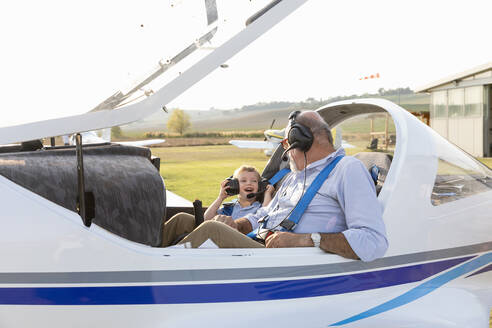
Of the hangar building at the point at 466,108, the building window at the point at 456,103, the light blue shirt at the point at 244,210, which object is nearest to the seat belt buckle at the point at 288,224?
the light blue shirt at the point at 244,210

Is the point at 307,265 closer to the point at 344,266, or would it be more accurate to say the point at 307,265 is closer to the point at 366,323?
the point at 344,266

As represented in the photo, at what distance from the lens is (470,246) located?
2.29 meters

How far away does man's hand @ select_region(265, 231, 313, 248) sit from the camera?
2049 mm

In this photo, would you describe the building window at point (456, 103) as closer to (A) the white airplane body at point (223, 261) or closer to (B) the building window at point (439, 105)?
(B) the building window at point (439, 105)

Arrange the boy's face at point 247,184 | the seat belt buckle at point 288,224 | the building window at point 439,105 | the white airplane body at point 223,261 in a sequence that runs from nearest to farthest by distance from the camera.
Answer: the white airplane body at point 223,261 < the seat belt buckle at point 288,224 < the boy's face at point 247,184 < the building window at point 439,105

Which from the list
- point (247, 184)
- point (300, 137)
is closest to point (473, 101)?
point (247, 184)

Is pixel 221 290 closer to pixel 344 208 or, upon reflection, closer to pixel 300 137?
pixel 344 208

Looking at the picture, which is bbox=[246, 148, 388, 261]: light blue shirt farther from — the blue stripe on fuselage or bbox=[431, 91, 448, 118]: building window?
bbox=[431, 91, 448, 118]: building window

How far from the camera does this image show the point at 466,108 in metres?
22.3

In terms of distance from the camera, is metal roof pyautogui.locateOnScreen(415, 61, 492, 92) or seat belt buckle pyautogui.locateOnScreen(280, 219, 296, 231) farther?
metal roof pyautogui.locateOnScreen(415, 61, 492, 92)

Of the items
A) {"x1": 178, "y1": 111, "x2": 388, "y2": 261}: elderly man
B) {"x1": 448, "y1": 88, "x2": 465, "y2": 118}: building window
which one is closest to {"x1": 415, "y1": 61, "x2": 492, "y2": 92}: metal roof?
{"x1": 448, "y1": 88, "x2": 465, "y2": 118}: building window

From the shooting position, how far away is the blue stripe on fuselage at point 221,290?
1.62 metres

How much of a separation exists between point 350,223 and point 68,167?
115cm

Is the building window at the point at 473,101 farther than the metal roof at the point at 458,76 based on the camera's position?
Yes
